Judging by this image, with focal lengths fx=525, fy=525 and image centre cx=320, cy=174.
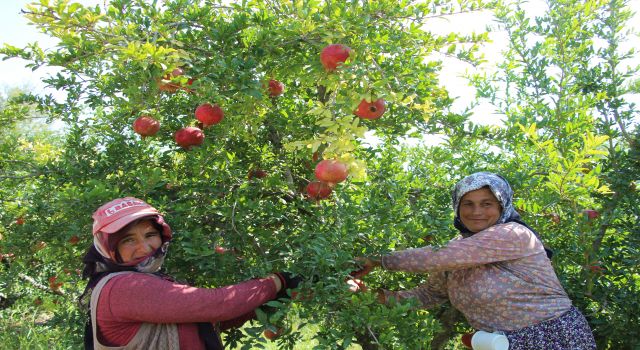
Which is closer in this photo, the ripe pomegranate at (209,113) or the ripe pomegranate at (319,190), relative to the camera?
the ripe pomegranate at (209,113)

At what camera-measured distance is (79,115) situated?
2777mm

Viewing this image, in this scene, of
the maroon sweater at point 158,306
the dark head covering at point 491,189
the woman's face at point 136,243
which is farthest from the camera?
the dark head covering at point 491,189

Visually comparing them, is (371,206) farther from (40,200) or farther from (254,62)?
(40,200)

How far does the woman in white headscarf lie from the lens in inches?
74.7

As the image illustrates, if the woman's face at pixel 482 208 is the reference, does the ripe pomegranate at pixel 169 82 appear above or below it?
above

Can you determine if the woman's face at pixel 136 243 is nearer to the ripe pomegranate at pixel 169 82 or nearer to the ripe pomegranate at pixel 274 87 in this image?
the ripe pomegranate at pixel 169 82

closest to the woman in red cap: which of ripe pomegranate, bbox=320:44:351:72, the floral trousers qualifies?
ripe pomegranate, bbox=320:44:351:72

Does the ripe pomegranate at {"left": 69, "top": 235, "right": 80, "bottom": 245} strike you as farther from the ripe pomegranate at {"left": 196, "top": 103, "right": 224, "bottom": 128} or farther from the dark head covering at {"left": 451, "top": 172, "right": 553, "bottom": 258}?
the dark head covering at {"left": 451, "top": 172, "right": 553, "bottom": 258}

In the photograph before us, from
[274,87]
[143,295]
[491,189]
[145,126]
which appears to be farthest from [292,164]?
[143,295]

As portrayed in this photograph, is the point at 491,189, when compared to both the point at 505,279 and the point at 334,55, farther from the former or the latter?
the point at 334,55

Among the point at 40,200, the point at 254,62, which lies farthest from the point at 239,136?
the point at 40,200

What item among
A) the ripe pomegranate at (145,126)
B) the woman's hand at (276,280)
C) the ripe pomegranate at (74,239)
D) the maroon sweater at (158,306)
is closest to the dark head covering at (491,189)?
the woman's hand at (276,280)

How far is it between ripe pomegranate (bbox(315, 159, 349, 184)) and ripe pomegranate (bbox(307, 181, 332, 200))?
12.1 inches

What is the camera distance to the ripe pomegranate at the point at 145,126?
7.14 ft
